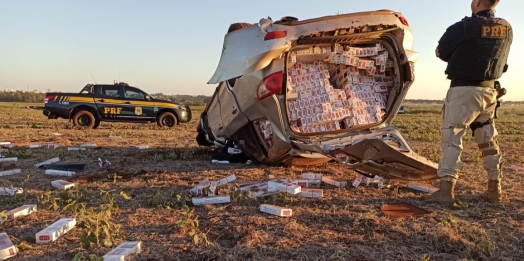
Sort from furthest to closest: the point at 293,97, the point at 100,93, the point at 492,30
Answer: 1. the point at 100,93
2. the point at 293,97
3. the point at 492,30

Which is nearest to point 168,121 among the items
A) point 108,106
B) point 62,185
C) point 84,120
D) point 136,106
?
point 136,106

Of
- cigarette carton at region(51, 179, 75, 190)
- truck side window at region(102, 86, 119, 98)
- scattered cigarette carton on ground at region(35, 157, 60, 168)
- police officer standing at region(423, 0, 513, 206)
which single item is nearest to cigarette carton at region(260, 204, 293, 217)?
police officer standing at region(423, 0, 513, 206)

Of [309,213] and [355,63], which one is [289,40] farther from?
[309,213]

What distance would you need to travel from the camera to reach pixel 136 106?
15336 millimetres

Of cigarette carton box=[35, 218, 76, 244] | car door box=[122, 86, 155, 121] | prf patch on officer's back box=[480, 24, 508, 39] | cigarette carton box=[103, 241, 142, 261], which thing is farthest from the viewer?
car door box=[122, 86, 155, 121]

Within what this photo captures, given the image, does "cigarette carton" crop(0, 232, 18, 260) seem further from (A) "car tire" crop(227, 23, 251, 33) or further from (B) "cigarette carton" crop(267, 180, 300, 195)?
(A) "car tire" crop(227, 23, 251, 33)

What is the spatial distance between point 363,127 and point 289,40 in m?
1.45

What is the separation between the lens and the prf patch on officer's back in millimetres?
3838

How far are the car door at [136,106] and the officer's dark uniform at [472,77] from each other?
13.0 m

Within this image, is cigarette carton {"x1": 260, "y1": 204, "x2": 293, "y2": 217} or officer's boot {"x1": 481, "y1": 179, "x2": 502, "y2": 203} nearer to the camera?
cigarette carton {"x1": 260, "y1": 204, "x2": 293, "y2": 217}

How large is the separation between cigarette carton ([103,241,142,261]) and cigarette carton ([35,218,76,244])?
0.56 meters

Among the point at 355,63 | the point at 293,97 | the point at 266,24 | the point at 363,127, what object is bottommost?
the point at 363,127

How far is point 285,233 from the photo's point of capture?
3.09 metres

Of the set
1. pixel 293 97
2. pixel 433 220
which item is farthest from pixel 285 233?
pixel 293 97
